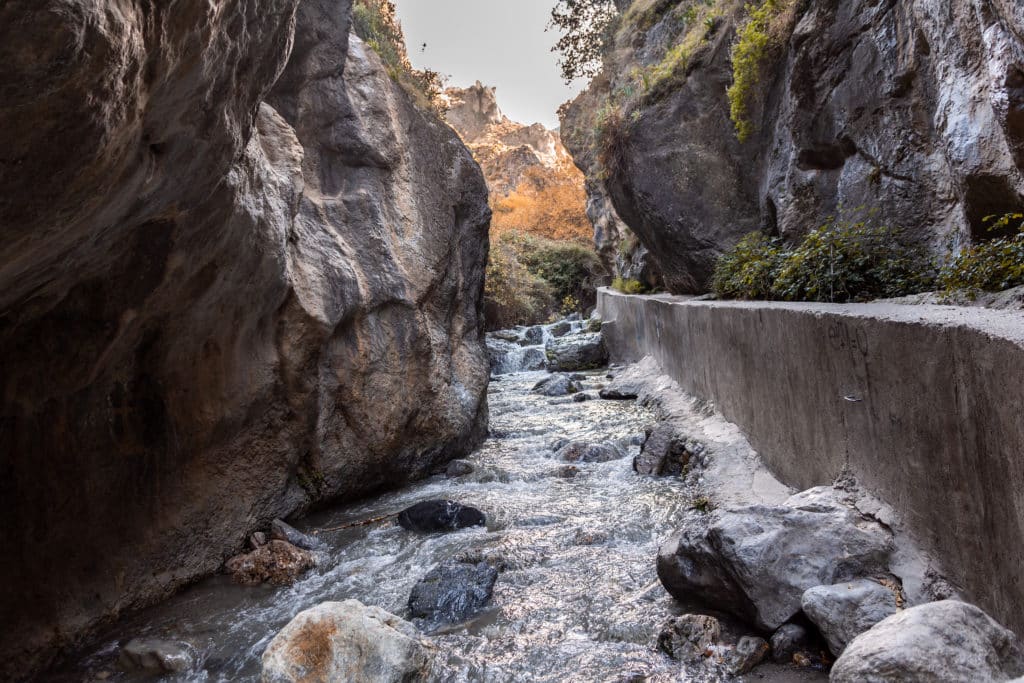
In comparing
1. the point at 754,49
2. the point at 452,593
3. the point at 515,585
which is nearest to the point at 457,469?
the point at 515,585

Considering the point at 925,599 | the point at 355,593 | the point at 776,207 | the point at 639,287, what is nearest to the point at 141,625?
the point at 355,593

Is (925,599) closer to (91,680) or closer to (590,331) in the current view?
(91,680)

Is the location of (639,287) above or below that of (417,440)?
above

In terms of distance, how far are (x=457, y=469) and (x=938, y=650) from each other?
211 inches

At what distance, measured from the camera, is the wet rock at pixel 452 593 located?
409 cm

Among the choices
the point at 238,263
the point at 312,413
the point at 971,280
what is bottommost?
the point at 312,413

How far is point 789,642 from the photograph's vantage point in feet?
10.7

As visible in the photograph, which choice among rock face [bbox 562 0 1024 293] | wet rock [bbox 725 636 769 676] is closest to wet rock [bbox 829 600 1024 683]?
wet rock [bbox 725 636 769 676]

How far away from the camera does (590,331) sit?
61.8 ft

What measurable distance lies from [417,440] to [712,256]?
5.93 m

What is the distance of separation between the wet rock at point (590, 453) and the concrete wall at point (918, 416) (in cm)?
208

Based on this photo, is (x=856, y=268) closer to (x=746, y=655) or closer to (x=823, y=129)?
(x=823, y=129)

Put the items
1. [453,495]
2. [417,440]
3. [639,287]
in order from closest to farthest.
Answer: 1. [453,495]
2. [417,440]
3. [639,287]

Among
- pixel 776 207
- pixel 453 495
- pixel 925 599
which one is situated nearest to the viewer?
pixel 925 599
